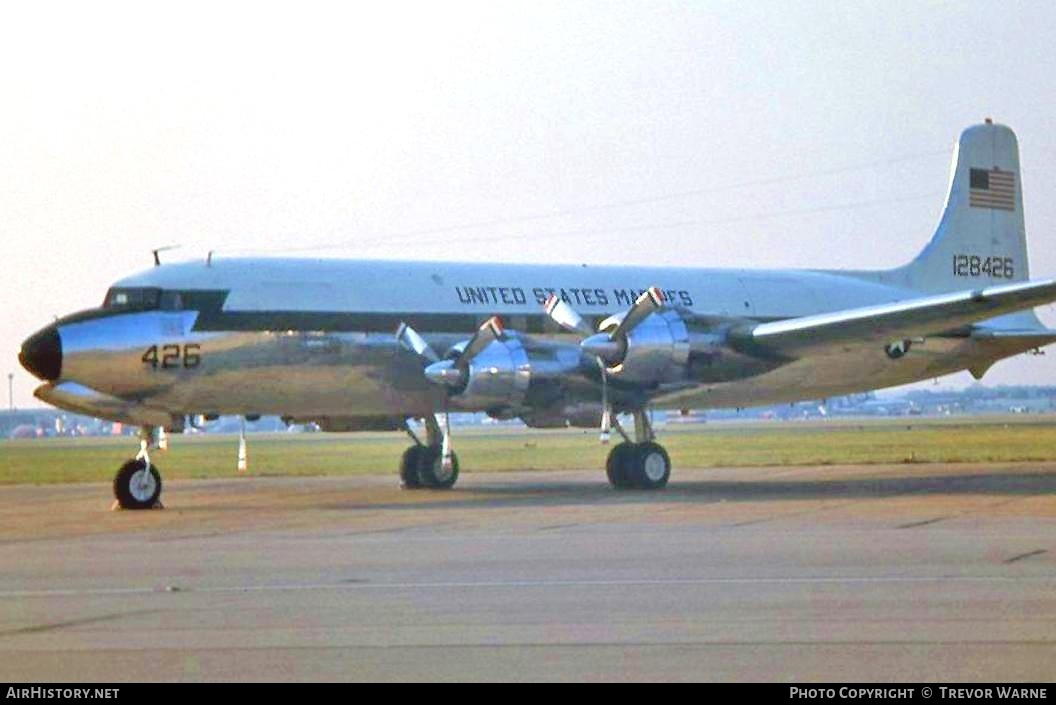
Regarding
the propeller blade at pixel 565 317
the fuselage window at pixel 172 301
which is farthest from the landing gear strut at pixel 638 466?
the fuselage window at pixel 172 301

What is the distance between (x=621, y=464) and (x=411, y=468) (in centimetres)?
447

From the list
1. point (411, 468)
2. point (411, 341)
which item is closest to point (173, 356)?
point (411, 341)

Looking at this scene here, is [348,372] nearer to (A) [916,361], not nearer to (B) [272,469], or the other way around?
(A) [916,361]

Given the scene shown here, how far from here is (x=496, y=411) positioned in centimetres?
2762

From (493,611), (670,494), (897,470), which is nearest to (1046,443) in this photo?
(897,470)

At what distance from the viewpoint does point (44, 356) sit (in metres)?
24.6

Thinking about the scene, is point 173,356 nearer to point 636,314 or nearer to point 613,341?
point 613,341

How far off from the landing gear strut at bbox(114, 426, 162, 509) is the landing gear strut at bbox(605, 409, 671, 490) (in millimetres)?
7369

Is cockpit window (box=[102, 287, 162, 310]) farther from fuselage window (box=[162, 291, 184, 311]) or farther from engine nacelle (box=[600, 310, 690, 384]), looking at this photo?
engine nacelle (box=[600, 310, 690, 384])

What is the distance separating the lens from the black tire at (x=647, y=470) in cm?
2767

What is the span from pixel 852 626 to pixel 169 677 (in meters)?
4.27

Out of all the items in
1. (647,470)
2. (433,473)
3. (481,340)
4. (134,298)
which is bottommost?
(647,470)

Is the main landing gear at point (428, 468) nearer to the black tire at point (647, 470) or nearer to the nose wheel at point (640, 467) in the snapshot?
the nose wheel at point (640, 467)

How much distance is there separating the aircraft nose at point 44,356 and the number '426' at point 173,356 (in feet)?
4.06
